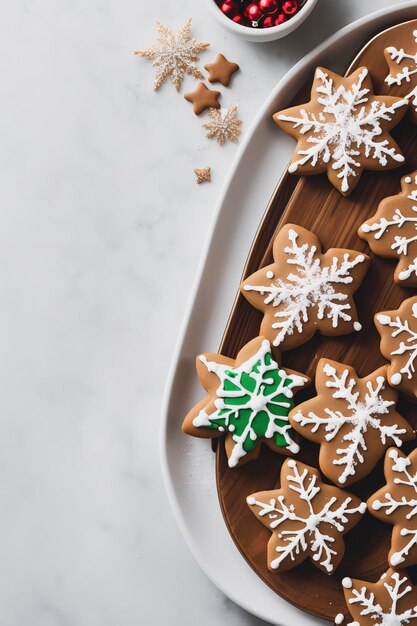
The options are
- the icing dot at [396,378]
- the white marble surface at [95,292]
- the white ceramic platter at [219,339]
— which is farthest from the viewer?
the white marble surface at [95,292]

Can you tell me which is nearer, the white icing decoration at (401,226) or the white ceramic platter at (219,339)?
the white icing decoration at (401,226)

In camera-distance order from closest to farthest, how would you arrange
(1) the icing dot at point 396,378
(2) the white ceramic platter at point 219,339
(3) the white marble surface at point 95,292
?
(1) the icing dot at point 396,378
(2) the white ceramic platter at point 219,339
(3) the white marble surface at point 95,292

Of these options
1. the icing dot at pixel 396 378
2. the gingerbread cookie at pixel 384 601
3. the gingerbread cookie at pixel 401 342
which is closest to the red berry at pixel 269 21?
the gingerbread cookie at pixel 401 342

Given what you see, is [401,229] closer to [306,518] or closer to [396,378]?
→ [396,378]

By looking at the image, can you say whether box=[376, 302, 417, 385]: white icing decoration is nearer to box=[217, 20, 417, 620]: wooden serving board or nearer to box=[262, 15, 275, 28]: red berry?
box=[217, 20, 417, 620]: wooden serving board

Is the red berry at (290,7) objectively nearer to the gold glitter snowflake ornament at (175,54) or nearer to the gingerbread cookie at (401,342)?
the gold glitter snowflake ornament at (175,54)

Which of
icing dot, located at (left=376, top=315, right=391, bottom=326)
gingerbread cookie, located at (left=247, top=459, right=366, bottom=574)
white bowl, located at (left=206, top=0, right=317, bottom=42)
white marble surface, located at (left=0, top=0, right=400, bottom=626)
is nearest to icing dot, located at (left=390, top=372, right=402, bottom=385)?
icing dot, located at (left=376, top=315, right=391, bottom=326)

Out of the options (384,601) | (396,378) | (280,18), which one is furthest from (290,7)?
(384,601)
